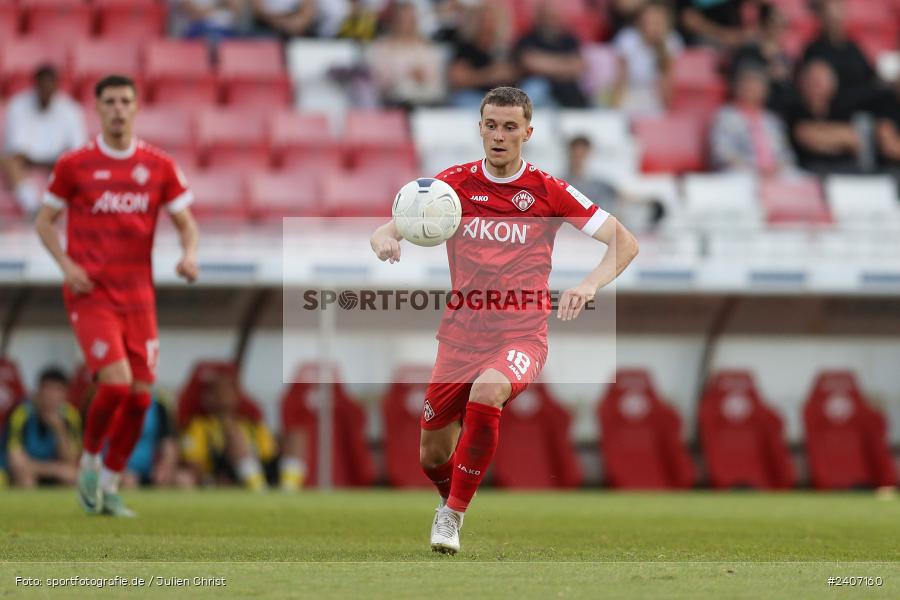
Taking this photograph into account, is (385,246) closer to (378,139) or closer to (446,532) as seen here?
(446,532)

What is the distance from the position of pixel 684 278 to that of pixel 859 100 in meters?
4.59

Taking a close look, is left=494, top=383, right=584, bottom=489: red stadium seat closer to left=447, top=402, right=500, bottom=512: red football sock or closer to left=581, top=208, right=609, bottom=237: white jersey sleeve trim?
left=581, top=208, right=609, bottom=237: white jersey sleeve trim

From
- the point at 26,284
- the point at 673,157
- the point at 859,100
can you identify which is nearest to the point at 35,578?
the point at 26,284

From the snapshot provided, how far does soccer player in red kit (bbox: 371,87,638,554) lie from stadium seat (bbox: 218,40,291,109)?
908cm

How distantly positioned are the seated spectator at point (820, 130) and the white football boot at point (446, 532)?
10.4m

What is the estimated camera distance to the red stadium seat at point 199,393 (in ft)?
45.3

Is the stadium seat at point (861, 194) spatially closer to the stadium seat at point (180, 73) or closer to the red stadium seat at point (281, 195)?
the red stadium seat at point (281, 195)

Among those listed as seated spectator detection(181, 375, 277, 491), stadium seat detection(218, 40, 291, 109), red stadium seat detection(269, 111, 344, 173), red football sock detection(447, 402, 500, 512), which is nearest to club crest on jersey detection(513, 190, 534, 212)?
red football sock detection(447, 402, 500, 512)

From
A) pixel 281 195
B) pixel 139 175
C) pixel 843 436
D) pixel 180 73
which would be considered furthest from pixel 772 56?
pixel 139 175

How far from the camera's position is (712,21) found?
17.8 m

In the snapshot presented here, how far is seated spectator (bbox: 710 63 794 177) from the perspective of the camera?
15680mm

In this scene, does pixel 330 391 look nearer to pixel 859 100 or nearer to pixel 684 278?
pixel 684 278

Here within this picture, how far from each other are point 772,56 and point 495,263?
11.2m

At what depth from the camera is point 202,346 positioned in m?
14.4
